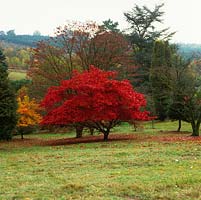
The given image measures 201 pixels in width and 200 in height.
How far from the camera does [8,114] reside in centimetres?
2883

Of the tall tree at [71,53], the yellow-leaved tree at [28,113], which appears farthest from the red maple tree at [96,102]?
the yellow-leaved tree at [28,113]

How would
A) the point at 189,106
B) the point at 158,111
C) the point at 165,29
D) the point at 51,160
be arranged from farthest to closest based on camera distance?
the point at 165,29, the point at 158,111, the point at 189,106, the point at 51,160

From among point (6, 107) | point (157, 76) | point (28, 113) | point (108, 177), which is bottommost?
point (108, 177)

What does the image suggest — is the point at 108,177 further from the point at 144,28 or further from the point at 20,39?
the point at 20,39

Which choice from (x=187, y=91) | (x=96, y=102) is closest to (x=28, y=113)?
(x=96, y=102)

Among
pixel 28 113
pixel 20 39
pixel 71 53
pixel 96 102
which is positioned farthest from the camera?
pixel 20 39

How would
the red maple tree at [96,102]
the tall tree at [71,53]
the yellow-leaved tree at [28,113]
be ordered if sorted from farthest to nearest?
the yellow-leaved tree at [28,113] < the tall tree at [71,53] < the red maple tree at [96,102]

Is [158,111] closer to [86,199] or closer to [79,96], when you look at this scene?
[79,96]

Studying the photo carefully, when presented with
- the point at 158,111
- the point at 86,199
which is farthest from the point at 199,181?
the point at 158,111

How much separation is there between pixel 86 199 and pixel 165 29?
6024 centimetres

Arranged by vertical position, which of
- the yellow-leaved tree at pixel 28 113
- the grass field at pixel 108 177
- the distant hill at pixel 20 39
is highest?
the distant hill at pixel 20 39

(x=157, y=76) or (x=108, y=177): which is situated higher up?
(x=157, y=76)

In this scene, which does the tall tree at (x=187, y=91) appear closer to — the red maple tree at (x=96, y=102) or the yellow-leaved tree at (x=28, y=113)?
the red maple tree at (x=96, y=102)

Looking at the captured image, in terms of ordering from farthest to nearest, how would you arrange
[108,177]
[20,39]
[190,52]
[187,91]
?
1. [20,39]
2. [190,52]
3. [187,91]
4. [108,177]
